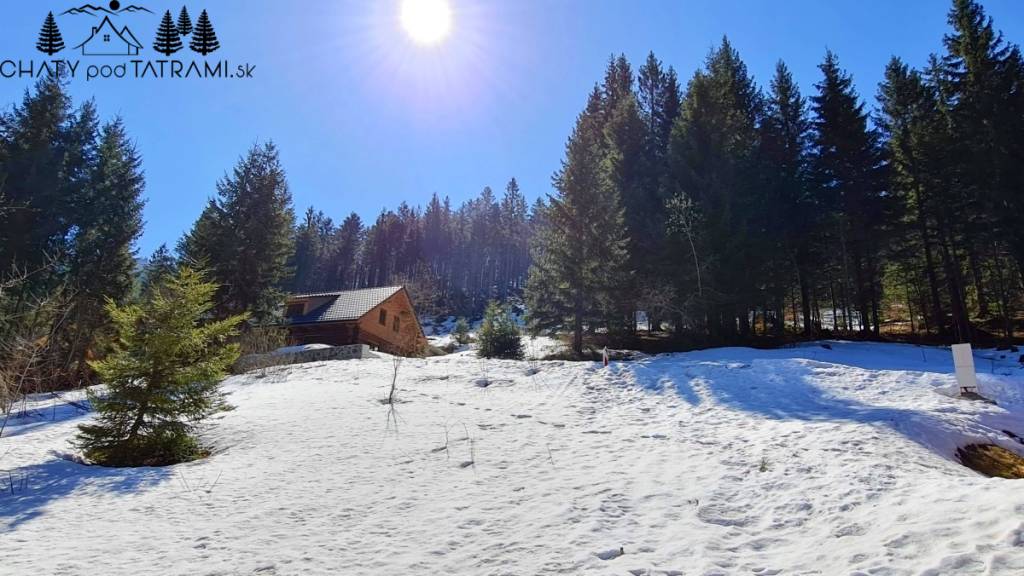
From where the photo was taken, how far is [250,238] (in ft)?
84.9

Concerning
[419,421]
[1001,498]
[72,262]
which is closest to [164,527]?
[419,421]

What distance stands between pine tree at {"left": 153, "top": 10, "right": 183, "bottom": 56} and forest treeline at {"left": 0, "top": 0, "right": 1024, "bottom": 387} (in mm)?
12286

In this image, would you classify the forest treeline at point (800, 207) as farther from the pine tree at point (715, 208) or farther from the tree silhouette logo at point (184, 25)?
the tree silhouette logo at point (184, 25)

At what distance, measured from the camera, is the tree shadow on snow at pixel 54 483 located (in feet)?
18.9

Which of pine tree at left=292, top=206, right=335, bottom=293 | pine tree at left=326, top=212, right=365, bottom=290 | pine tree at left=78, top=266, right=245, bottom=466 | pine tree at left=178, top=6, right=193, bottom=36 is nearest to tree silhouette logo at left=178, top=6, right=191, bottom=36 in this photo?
pine tree at left=178, top=6, right=193, bottom=36

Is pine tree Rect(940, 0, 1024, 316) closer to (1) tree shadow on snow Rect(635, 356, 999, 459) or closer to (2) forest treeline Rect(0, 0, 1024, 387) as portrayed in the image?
(2) forest treeline Rect(0, 0, 1024, 387)

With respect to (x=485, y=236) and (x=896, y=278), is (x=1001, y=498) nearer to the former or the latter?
(x=896, y=278)

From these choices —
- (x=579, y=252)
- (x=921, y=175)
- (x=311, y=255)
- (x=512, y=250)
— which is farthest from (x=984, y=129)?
(x=311, y=255)

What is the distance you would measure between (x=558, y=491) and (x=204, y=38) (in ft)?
56.7

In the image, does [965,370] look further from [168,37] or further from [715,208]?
[168,37]

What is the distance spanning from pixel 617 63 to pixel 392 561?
45365 millimetres

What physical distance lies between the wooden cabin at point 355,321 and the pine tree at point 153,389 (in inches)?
741

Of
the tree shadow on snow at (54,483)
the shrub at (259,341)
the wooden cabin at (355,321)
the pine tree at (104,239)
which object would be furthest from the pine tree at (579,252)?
the pine tree at (104,239)

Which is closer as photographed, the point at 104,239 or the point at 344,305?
the point at 104,239
